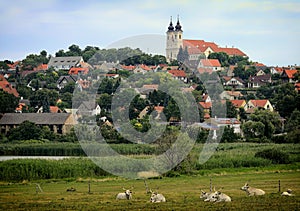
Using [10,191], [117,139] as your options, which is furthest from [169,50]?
[10,191]

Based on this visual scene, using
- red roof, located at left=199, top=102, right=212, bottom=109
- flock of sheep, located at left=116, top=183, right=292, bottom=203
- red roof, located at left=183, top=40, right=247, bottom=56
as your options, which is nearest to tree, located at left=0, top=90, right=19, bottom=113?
red roof, located at left=199, top=102, right=212, bottom=109

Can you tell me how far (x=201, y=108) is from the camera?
66438mm

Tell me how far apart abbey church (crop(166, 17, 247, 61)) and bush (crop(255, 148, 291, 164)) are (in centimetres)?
8573

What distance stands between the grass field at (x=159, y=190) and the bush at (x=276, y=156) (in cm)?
401

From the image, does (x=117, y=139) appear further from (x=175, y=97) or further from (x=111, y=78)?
(x=111, y=78)

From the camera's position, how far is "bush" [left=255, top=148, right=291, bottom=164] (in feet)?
131

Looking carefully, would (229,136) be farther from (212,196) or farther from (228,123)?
(212,196)

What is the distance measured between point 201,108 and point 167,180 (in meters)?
34.3

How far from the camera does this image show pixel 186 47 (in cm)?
13075

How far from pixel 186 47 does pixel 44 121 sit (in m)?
70.0

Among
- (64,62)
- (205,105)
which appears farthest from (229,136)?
(64,62)

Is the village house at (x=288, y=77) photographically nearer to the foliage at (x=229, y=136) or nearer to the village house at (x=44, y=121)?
the foliage at (x=229, y=136)

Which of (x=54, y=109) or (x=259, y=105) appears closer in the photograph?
(x=259, y=105)

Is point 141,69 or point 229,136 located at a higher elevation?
point 141,69
